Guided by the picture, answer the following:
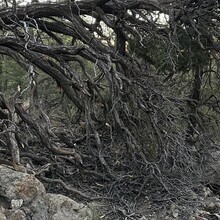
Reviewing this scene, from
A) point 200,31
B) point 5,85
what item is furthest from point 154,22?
point 5,85

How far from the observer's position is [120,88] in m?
6.72

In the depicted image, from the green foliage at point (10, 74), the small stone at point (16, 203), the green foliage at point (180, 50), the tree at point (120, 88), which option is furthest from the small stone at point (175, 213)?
the green foliage at point (10, 74)

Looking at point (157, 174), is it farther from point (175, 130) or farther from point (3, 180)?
point (3, 180)

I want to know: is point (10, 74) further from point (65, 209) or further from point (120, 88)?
point (65, 209)

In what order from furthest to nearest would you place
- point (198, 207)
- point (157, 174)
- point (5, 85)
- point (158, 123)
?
point (5, 85) < point (158, 123) < point (157, 174) < point (198, 207)

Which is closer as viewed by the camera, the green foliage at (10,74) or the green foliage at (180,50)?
the green foliage at (180,50)

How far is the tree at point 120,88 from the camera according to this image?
21.5 ft

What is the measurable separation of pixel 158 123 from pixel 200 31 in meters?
1.68

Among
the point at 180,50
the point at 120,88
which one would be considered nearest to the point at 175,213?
the point at 120,88

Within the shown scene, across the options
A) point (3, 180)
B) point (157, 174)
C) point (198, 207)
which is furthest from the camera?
point (157, 174)

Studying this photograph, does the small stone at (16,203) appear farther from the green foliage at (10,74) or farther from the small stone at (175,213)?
the green foliage at (10,74)

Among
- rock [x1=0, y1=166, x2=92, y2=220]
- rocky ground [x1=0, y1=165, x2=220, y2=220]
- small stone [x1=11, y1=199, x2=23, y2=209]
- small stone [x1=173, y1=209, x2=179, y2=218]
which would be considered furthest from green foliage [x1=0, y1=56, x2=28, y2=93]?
small stone [x1=11, y1=199, x2=23, y2=209]

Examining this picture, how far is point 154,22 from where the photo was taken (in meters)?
7.44

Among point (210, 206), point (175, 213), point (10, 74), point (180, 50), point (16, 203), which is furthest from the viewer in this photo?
point (10, 74)
